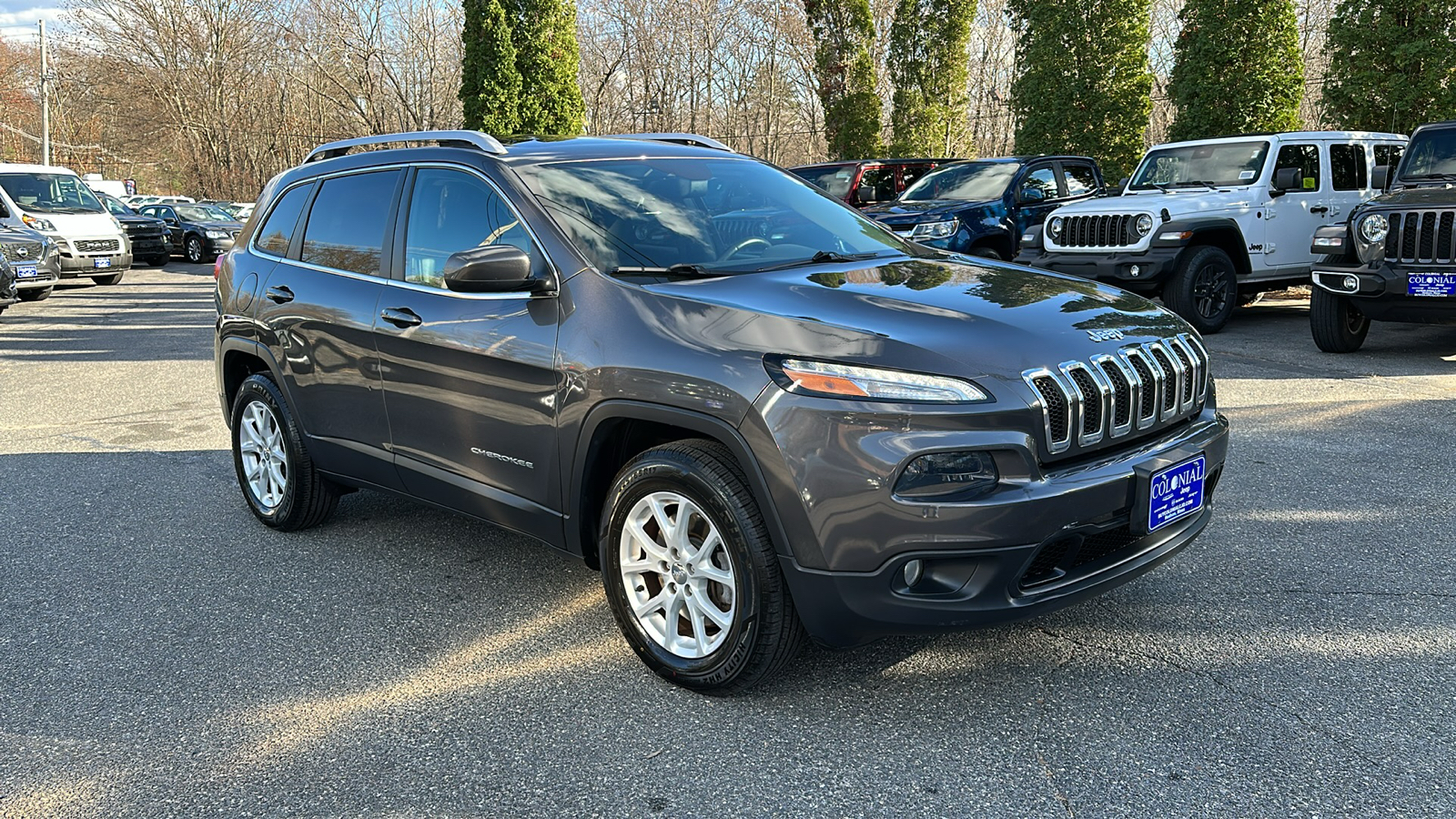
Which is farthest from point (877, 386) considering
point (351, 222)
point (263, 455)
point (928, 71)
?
point (928, 71)

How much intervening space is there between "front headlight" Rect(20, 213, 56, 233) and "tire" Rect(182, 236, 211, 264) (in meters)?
7.49

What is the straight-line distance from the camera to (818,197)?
4805 mm

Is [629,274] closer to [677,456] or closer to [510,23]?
[677,456]

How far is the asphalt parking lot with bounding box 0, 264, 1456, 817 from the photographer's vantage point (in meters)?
2.92

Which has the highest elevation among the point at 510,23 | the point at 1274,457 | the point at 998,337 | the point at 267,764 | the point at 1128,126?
the point at 510,23

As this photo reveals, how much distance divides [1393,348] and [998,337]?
27.7ft

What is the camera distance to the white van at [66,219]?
730 inches

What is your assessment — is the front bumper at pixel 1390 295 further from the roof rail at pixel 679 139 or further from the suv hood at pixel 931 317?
the roof rail at pixel 679 139

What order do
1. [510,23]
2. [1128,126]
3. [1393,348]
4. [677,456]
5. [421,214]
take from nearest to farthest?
[677,456], [421,214], [1393,348], [1128,126], [510,23]

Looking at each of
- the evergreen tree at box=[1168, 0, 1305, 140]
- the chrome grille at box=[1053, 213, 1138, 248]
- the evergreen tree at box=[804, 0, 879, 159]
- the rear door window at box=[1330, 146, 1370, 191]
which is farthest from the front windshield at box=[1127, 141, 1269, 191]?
the evergreen tree at box=[804, 0, 879, 159]

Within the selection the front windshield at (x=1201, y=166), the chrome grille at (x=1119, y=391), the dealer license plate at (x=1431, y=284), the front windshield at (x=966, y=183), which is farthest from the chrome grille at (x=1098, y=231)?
the chrome grille at (x=1119, y=391)

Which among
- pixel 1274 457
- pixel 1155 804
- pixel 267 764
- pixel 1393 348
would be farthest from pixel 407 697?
pixel 1393 348

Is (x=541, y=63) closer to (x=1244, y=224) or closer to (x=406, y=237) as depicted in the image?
(x=1244, y=224)

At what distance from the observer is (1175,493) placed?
11.1ft
